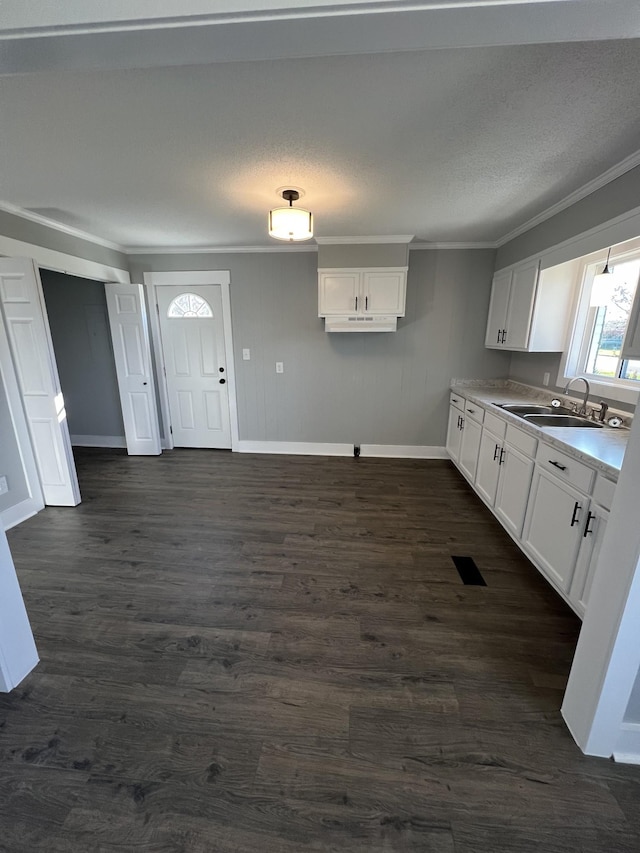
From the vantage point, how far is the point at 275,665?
164 centimetres

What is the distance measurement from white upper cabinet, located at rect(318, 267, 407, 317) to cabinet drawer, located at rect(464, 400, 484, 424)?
1210 millimetres

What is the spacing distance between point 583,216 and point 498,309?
1.23 m

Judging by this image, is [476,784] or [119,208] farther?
[119,208]

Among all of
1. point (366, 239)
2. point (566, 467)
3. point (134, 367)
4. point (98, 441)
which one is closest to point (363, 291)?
point (366, 239)

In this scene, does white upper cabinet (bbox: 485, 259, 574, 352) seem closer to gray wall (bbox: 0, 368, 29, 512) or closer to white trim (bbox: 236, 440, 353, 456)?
white trim (bbox: 236, 440, 353, 456)

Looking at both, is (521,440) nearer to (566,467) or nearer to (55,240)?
(566,467)

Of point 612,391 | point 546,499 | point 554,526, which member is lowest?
point 554,526

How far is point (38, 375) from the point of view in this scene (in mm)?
2873

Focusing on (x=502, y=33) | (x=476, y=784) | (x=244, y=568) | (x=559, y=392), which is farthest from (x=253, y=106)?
(x=559, y=392)

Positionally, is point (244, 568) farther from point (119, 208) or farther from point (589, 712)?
point (119, 208)

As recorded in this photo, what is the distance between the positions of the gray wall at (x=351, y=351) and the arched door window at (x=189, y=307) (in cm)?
34

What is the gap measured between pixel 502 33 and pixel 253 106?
3.82 feet

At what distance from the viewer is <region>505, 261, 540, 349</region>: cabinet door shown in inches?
117

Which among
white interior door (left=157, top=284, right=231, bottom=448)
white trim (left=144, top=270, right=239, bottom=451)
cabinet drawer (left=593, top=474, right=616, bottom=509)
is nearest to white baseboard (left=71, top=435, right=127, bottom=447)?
white trim (left=144, top=270, right=239, bottom=451)
